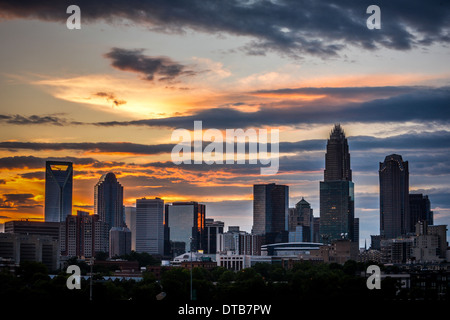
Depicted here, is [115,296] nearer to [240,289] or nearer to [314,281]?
[240,289]

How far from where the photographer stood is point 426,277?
6422 inches

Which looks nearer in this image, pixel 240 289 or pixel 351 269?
pixel 240 289
